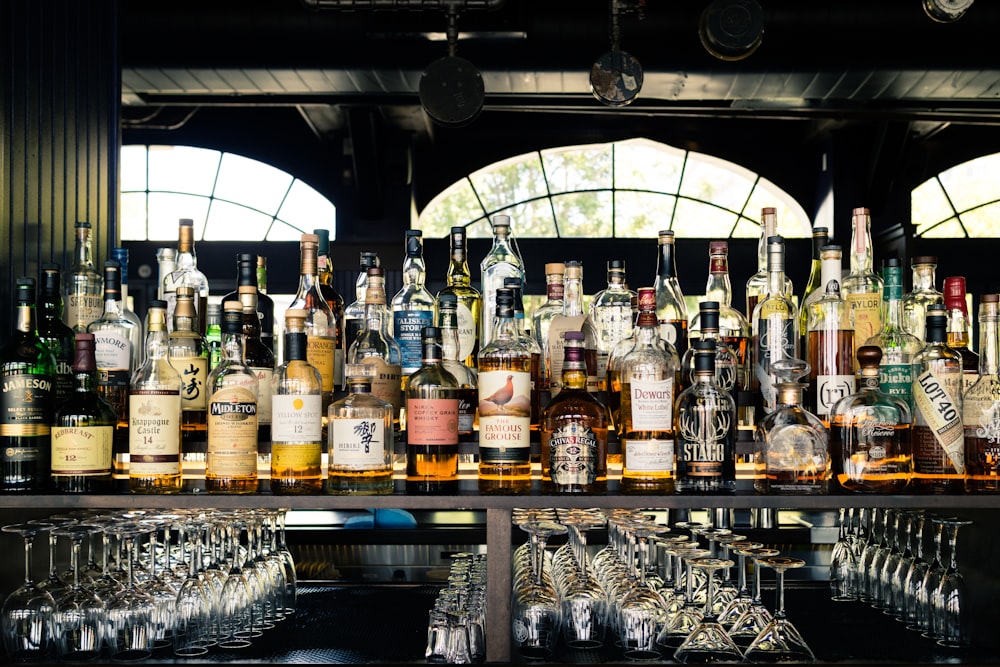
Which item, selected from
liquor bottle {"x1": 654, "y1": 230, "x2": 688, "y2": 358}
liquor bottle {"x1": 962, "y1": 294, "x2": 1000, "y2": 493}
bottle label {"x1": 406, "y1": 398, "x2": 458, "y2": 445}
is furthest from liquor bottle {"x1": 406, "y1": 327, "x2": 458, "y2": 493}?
liquor bottle {"x1": 962, "y1": 294, "x2": 1000, "y2": 493}

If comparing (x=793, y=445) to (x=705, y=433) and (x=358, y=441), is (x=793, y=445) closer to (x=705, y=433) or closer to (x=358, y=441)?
(x=705, y=433)

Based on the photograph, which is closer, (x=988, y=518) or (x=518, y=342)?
(x=518, y=342)

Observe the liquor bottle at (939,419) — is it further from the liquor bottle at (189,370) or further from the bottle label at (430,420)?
the liquor bottle at (189,370)

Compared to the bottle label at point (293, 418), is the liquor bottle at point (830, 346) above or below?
above

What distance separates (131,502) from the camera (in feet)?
5.40

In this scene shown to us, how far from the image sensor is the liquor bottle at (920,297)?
1.96m

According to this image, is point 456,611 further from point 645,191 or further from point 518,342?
point 645,191

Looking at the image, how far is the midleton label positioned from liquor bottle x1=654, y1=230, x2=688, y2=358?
459 millimetres

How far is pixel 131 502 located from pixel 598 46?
319 cm

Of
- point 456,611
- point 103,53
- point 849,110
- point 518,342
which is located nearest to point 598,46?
point 849,110

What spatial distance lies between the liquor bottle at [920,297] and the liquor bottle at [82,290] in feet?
5.44

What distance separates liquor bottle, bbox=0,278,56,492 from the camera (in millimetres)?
1741

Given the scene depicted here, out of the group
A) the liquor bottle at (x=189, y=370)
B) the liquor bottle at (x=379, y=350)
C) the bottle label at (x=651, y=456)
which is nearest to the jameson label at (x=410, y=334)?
the liquor bottle at (x=379, y=350)

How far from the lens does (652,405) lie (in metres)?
1.68
